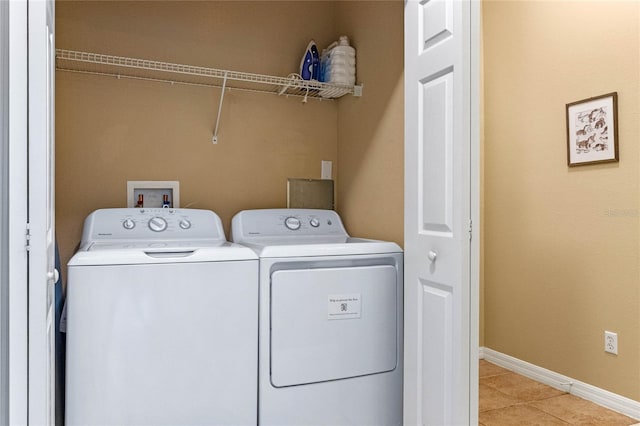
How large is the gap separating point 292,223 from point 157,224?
0.66 metres

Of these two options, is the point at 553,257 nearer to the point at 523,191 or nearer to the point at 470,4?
the point at 523,191

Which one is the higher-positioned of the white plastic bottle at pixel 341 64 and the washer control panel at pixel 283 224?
the white plastic bottle at pixel 341 64

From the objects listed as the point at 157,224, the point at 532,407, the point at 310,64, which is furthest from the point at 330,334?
the point at 310,64

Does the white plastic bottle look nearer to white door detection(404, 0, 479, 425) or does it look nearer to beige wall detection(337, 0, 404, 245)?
beige wall detection(337, 0, 404, 245)

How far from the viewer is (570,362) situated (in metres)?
2.52

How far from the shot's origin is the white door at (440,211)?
1.58 metres

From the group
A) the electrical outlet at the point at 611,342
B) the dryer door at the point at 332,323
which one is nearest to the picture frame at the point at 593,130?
the electrical outlet at the point at 611,342

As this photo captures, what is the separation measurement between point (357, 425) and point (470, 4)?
5.38ft

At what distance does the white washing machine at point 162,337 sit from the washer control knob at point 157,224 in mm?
457

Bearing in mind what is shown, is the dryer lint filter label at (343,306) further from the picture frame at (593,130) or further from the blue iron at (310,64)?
the picture frame at (593,130)

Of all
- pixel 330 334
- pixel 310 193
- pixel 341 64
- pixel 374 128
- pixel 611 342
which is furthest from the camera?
pixel 310 193

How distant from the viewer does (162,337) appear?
171 centimetres

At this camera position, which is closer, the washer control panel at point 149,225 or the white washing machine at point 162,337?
the white washing machine at point 162,337

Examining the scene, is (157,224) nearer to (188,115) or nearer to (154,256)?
(154,256)
